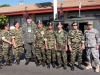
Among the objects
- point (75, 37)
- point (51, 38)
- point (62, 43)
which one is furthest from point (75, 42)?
point (51, 38)

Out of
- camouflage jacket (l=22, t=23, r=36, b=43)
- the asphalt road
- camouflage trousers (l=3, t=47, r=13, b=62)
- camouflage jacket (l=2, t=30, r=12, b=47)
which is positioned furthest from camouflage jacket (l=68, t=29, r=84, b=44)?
camouflage trousers (l=3, t=47, r=13, b=62)

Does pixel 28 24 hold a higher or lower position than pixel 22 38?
higher

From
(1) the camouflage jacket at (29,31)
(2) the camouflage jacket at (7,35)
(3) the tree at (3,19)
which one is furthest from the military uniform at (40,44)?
(3) the tree at (3,19)

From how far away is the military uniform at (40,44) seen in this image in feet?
24.2

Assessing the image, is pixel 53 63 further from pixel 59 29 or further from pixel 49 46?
pixel 59 29

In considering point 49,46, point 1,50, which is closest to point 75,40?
point 49,46

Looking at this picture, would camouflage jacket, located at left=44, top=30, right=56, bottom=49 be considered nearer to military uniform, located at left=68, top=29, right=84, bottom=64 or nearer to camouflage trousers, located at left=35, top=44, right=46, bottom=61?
camouflage trousers, located at left=35, top=44, right=46, bottom=61

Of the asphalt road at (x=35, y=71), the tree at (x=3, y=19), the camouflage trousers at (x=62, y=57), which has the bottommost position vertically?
the asphalt road at (x=35, y=71)

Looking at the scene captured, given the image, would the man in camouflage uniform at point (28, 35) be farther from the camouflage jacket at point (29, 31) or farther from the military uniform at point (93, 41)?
the military uniform at point (93, 41)

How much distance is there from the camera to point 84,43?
672 cm

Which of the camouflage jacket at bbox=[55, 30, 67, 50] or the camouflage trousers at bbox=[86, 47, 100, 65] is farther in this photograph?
the camouflage jacket at bbox=[55, 30, 67, 50]

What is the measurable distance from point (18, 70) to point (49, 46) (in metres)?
1.36

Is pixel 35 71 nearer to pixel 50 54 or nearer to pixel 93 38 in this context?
pixel 50 54

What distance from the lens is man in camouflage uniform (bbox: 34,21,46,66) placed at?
24.2 ft
